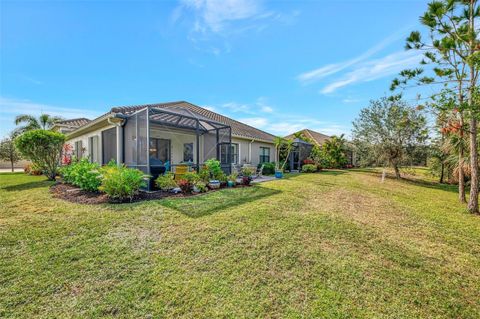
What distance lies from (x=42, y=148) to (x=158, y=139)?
5.37 metres

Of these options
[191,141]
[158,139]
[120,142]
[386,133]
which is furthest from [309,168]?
[120,142]

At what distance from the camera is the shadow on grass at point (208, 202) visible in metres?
5.15

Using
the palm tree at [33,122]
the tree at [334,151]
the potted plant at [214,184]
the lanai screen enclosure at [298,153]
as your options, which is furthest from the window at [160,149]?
the palm tree at [33,122]

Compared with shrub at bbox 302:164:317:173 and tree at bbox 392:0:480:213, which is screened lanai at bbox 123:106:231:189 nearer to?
tree at bbox 392:0:480:213

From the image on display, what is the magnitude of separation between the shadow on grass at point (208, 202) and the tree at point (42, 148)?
8472mm

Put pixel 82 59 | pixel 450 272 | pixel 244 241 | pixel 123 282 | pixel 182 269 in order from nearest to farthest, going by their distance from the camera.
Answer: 1. pixel 123 282
2. pixel 182 269
3. pixel 450 272
4. pixel 244 241
5. pixel 82 59

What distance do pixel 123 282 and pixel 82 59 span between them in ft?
39.4

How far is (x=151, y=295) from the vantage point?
2.34m

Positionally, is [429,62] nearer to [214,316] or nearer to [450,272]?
[450,272]

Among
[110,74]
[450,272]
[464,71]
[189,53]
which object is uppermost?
[189,53]

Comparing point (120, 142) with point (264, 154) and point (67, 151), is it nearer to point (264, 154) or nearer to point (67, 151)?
point (67, 151)

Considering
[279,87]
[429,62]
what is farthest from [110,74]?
[429,62]

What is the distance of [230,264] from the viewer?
296cm

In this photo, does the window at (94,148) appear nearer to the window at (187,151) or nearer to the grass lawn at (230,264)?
the window at (187,151)
